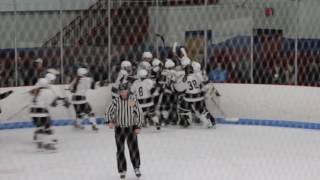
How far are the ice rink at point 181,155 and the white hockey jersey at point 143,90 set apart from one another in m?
0.33

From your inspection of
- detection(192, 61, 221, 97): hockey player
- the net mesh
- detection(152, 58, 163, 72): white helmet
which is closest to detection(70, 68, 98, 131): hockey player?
the net mesh

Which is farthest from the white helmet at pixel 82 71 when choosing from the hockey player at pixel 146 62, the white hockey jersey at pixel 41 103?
the white hockey jersey at pixel 41 103

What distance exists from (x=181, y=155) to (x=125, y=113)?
1.36 meters

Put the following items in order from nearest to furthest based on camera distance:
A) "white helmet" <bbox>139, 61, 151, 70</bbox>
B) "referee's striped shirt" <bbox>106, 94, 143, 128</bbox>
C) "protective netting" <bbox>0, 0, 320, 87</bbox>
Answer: "referee's striped shirt" <bbox>106, 94, 143, 128</bbox> < "protective netting" <bbox>0, 0, 320, 87</bbox> < "white helmet" <bbox>139, 61, 151, 70</bbox>

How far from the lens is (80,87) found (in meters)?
7.78

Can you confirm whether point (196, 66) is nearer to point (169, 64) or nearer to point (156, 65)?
point (169, 64)

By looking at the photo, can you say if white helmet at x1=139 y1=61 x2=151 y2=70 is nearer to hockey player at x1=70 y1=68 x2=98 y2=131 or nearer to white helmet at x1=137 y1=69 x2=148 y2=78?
white helmet at x1=137 y1=69 x2=148 y2=78

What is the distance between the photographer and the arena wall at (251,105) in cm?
821

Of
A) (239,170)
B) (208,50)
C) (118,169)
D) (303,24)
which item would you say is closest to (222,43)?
(208,50)

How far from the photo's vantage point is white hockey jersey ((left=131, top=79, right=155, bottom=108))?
7.82m

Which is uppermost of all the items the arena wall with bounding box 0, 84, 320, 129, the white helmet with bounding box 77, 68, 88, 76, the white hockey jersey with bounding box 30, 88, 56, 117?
the white helmet with bounding box 77, 68, 88, 76

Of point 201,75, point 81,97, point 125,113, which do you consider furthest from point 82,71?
point 125,113

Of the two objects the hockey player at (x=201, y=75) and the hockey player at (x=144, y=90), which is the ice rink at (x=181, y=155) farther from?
the hockey player at (x=201, y=75)

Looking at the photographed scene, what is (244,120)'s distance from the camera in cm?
853
